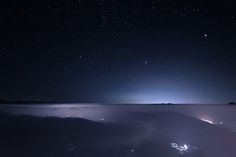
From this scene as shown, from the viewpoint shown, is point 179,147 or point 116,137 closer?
point 116,137

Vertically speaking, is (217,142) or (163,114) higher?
(163,114)

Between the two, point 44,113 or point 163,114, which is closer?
point 44,113

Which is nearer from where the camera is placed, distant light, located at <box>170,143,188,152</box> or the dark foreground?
the dark foreground

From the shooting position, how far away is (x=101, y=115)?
985 inches

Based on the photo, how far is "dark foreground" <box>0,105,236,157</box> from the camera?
63.4 feet

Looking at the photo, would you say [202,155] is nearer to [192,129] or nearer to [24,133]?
[192,129]

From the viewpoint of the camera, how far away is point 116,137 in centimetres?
2306

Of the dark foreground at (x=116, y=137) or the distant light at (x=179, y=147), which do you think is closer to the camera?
the dark foreground at (x=116, y=137)

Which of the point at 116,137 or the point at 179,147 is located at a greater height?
the point at 116,137

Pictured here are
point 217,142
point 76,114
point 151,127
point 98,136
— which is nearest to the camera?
point 98,136

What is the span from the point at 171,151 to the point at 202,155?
265 centimetres

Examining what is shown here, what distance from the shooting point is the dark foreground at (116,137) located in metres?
19.3

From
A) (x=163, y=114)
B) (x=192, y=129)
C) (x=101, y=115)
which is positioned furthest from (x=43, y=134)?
(x=192, y=129)

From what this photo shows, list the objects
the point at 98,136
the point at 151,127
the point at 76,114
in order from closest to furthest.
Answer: the point at 98,136
the point at 76,114
the point at 151,127
